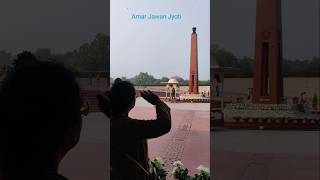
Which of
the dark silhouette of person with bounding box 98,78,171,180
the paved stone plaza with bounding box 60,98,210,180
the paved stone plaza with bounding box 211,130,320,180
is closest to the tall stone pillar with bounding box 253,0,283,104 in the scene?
the paved stone plaza with bounding box 211,130,320,180

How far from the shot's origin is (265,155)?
10.0ft

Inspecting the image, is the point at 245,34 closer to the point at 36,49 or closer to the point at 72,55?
the point at 72,55

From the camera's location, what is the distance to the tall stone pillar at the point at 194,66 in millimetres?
2320

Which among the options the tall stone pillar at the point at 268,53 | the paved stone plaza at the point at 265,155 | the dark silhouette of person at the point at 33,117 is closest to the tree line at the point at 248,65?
the tall stone pillar at the point at 268,53

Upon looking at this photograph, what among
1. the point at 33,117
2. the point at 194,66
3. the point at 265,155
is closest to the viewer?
the point at 33,117

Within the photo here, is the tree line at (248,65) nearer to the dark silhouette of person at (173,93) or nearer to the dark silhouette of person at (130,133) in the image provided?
the dark silhouette of person at (173,93)

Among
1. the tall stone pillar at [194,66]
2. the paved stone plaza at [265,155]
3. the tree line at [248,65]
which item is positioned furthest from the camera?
the paved stone plaza at [265,155]

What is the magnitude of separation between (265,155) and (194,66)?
106 centimetres

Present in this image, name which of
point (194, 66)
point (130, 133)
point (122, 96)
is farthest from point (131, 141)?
point (194, 66)

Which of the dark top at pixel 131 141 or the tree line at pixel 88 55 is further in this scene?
the tree line at pixel 88 55

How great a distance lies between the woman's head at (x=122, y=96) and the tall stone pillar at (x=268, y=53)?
40.0 inches

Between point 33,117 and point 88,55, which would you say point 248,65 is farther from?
point 33,117

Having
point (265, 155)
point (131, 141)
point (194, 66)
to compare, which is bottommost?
point (265, 155)

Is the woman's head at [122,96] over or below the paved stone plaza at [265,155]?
over
